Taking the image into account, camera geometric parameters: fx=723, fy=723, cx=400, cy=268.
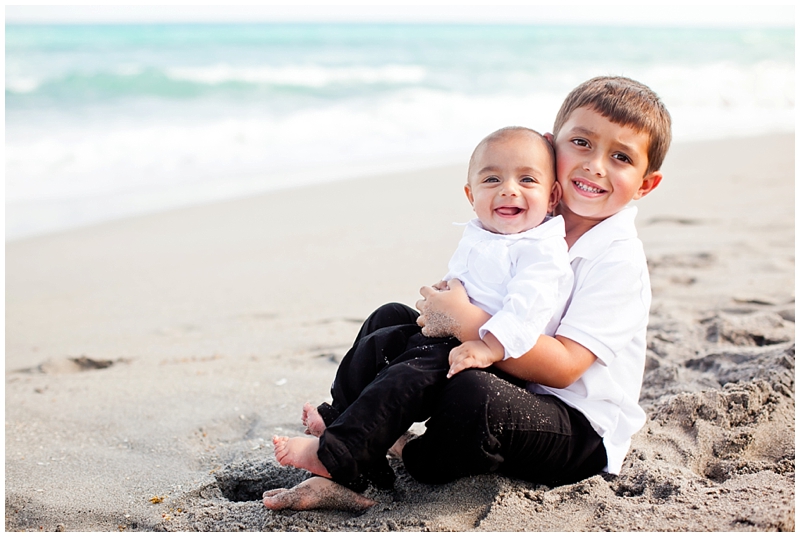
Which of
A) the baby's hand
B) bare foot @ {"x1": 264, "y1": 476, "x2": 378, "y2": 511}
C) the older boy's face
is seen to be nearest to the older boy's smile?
the older boy's face

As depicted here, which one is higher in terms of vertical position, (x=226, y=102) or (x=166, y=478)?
(x=226, y=102)

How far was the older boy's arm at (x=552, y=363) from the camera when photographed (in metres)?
1.96

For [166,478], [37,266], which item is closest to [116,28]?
[37,266]

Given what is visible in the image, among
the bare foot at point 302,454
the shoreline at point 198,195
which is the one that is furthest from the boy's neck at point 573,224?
the shoreline at point 198,195

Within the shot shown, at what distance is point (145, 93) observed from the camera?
Answer: 1305 centimetres

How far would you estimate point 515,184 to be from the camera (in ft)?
6.98

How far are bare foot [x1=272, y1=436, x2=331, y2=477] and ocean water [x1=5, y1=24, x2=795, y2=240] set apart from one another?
4.62 metres

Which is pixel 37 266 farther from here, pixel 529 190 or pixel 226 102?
pixel 226 102

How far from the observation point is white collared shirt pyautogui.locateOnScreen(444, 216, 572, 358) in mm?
1926

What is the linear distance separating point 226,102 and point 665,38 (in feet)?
85.0

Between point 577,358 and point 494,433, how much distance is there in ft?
1.00

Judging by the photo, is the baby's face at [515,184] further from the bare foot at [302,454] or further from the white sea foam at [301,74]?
the white sea foam at [301,74]

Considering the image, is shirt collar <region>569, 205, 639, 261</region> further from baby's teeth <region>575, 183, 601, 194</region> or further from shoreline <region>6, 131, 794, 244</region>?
shoreline <region>6, 131, 794, 244</region>

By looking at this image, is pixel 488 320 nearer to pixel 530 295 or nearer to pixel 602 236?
pixel 530 295
